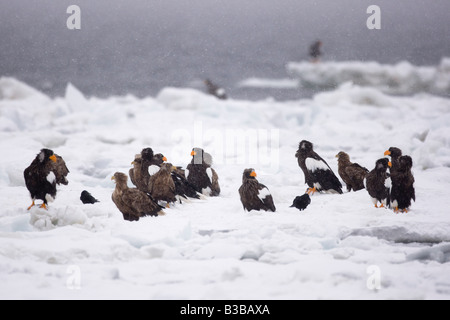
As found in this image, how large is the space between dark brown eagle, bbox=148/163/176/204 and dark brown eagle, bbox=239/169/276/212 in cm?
63

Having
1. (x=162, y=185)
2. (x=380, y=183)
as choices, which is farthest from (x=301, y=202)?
(x=162, y=185)

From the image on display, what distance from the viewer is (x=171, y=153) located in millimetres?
6160

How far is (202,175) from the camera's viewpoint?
4.46m

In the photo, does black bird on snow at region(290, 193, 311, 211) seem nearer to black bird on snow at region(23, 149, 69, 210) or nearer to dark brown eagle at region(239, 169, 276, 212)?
dark brown eagle at region(239, 169, 276, 212)

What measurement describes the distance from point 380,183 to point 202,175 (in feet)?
5.34

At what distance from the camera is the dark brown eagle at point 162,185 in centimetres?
401

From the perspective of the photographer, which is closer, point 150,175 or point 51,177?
point 51,177

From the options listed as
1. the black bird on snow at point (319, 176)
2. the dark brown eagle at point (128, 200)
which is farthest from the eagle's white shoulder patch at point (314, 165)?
the dark brown eagle at point (128, 200)

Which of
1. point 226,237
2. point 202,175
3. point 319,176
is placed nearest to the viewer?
point 226,237

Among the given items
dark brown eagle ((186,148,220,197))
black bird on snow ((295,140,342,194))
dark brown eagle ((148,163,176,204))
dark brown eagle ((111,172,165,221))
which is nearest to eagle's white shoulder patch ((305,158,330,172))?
black bird on snow ((295,140,342,194))

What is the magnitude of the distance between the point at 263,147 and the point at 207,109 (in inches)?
87.0

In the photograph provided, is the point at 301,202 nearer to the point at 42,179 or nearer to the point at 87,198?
the point at 87,198

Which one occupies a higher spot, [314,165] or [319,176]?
[314,165]
